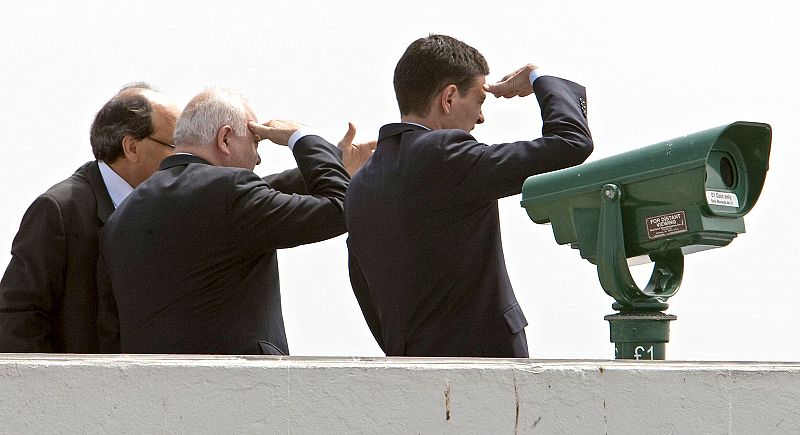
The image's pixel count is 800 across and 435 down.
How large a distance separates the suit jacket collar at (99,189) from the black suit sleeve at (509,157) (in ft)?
4.04

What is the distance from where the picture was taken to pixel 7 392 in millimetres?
2701

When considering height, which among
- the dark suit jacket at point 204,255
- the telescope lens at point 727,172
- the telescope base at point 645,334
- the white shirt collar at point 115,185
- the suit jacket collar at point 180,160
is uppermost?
the suit jacket collar at point 180,160

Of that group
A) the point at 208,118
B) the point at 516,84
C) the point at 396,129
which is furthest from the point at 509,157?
the point at 208,118

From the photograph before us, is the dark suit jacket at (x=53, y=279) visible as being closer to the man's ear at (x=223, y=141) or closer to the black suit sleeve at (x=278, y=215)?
the man's ear at (x=223, y=141)

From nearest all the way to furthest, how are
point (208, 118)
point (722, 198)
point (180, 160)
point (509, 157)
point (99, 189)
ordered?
point (722, 198), point (509, 157), point (180, 160), point (208, 118), point (99, 189)

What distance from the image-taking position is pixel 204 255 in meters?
4.02

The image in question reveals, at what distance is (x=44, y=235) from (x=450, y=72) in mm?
1362

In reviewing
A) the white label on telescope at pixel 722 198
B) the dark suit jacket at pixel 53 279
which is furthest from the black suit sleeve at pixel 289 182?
the white label on telescope at pixel 722 198

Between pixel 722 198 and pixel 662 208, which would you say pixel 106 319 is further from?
pixel 722 198

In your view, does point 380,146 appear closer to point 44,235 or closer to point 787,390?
point 44,235

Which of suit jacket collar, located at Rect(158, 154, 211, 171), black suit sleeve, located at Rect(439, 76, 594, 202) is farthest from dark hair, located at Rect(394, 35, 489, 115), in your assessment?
suit jacket collar, located at Rect(158, 154, 211, 171)

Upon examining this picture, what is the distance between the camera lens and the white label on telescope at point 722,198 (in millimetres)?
3201

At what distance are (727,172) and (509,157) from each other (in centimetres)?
68

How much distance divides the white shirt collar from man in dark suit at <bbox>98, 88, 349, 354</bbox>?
0.39 m
